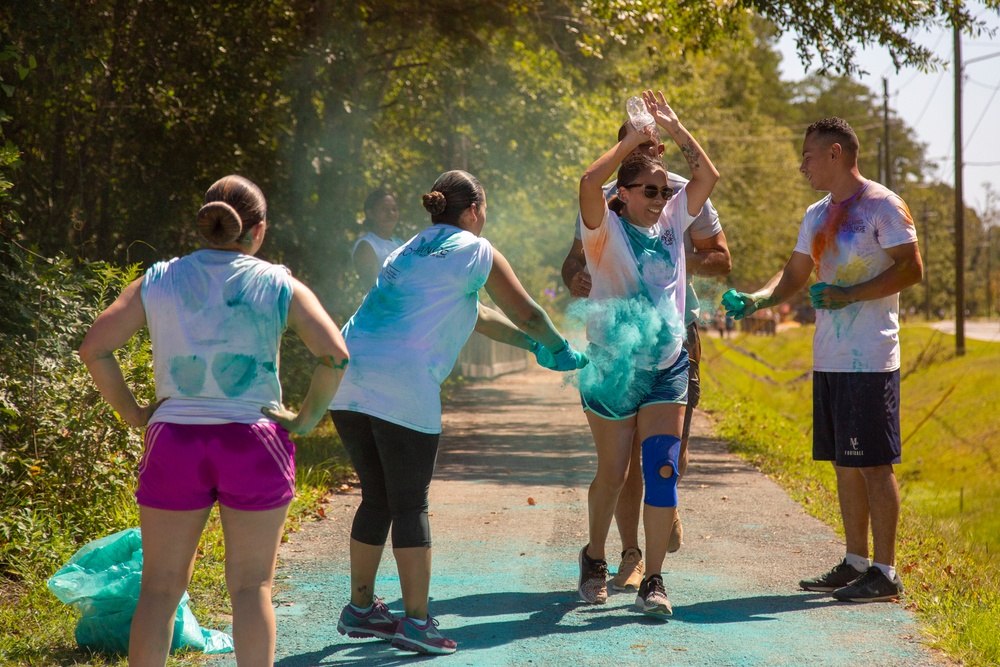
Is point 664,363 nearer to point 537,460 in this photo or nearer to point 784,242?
point 537,460

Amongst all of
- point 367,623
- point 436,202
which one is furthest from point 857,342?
point 367,623

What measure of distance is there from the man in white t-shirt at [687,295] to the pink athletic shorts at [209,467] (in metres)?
2.26

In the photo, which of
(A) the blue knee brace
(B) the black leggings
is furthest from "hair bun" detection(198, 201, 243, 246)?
(A) the blue knee brace

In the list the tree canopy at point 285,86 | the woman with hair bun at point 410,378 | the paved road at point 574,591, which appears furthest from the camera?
the tree canopy at point 285,86

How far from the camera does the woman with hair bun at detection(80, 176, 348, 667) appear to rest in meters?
3.34

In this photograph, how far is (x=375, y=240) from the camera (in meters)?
7.36

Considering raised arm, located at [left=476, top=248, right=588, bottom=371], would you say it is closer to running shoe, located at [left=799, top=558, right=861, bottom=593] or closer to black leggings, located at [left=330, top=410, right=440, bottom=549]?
black leggings, located at [left=330, top=410, right=440, bottom=549]

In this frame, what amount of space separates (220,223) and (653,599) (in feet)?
8.46

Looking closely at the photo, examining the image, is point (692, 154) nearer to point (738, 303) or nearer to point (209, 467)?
point (738, 303)

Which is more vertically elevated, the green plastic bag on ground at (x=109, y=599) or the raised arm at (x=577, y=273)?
the raised arm at (x=577, y=273)

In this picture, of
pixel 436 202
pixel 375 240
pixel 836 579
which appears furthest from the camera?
pixel 375 240

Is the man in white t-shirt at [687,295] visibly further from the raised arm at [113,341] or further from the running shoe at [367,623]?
the raised arm at [113,341]

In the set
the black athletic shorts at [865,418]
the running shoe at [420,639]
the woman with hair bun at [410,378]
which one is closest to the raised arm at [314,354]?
the woman with hair bun at [410,378]

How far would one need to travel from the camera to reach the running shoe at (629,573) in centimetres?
547
